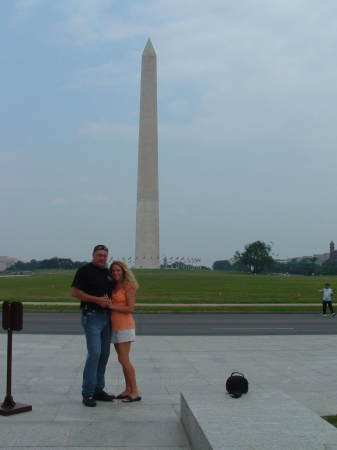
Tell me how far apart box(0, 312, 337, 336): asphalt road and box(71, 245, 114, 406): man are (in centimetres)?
935

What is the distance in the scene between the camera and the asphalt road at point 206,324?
17.0m

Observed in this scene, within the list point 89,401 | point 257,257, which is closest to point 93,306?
point 89,401

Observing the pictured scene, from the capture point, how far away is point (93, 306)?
23.0 feet

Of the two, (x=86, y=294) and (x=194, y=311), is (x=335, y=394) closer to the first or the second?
(x=86, y=294)

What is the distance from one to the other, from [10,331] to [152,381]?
9.45 ft

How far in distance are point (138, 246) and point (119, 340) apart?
200 ft

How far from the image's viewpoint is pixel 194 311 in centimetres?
2452

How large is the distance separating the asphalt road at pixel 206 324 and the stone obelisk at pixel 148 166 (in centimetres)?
4175

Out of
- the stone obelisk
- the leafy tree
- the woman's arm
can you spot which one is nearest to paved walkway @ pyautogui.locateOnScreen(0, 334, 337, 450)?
the woman's arm

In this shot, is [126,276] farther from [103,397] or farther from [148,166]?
[148,166]

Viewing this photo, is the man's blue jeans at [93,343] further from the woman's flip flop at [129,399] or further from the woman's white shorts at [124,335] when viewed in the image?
the woman's flip flop at [129,399]

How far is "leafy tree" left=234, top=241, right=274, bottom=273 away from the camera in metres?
146

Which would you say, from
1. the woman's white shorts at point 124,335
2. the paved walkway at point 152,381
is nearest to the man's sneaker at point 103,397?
the paved walkway at point 152,381

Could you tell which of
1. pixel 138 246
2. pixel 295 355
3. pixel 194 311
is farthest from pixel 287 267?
pixel 295 355
